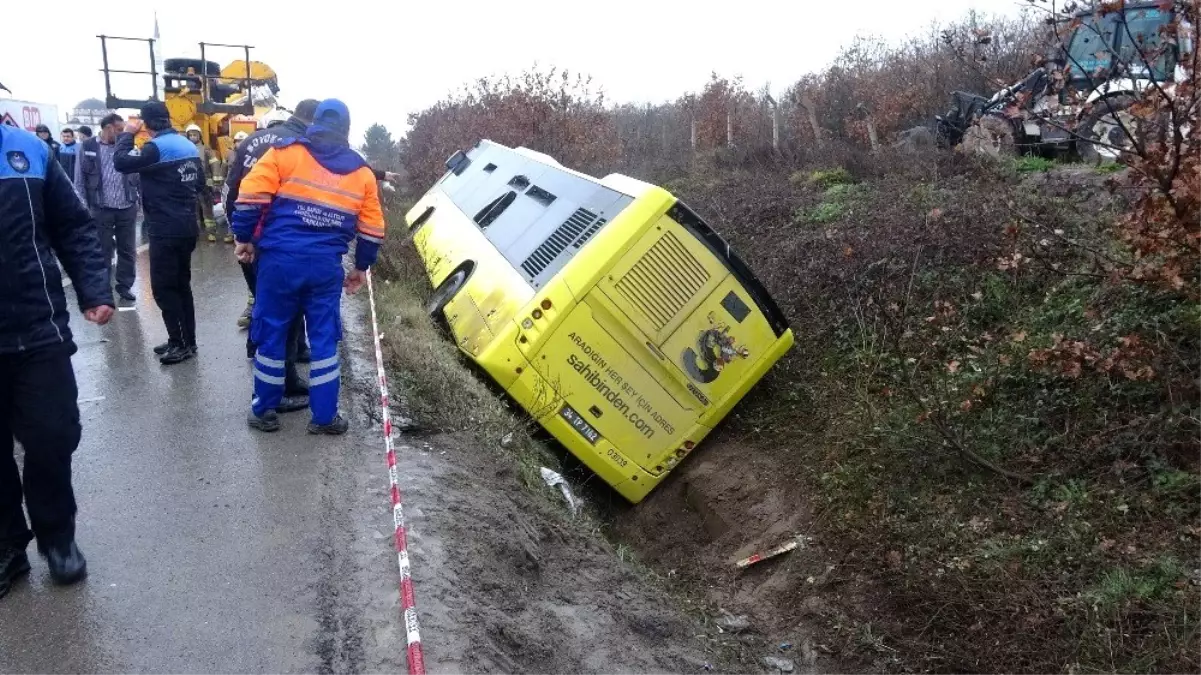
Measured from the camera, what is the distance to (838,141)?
51.4 feet

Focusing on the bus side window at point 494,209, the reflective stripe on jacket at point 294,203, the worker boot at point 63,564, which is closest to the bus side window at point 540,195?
the bus side window at point 494,209

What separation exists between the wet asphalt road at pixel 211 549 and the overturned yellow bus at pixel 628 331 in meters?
1.25

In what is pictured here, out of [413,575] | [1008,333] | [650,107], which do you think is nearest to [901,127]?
[1008,333]

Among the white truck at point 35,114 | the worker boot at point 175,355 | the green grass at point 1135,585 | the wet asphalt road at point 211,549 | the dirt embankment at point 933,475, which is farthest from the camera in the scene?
the white truck at point 35,114

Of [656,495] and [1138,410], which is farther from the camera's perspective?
[656,495]

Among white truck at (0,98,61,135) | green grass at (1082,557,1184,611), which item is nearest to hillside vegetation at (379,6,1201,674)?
green grass at (1082,557,1184,611)

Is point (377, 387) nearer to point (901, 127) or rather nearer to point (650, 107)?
point (901, 127)

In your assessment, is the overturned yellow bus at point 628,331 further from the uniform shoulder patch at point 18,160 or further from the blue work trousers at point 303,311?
the uniform shoulder patch at point 18,160

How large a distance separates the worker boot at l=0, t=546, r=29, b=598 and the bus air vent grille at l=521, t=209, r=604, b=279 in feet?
12.3

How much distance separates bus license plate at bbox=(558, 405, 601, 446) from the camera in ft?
20.2

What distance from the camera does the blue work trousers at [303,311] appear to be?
497 centimetres

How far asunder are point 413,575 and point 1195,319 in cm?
474

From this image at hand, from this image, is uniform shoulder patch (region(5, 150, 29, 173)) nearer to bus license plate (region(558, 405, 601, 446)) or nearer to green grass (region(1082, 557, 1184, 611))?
bus license plate (region(558, 405, 601, 446))

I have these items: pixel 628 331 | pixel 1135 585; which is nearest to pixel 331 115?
pixel 628 331
